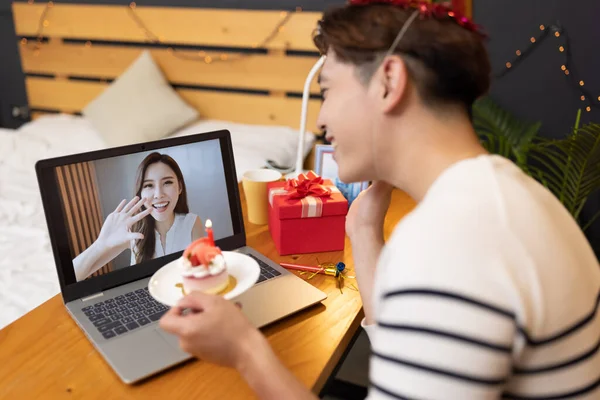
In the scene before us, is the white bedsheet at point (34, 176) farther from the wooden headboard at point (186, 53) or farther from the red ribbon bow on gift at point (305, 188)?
the red ribbon bow on gift at point (305, 188)

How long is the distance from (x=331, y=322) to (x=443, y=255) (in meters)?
0.50

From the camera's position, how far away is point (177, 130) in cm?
275

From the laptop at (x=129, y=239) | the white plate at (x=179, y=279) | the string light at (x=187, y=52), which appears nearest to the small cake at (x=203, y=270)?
the white plate at (x=179, y=279)

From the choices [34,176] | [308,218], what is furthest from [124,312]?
[34,176]

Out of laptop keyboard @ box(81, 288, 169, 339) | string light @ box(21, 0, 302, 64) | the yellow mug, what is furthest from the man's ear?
string light @ box(21, 0, 302, 64)

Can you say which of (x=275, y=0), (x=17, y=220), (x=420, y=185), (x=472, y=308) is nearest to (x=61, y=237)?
(x=420, y=185)

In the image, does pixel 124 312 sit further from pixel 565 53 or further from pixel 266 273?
pixel 565 53

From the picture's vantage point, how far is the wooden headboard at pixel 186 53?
2.66 m

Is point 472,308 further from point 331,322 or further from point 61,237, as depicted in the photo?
point 61,237

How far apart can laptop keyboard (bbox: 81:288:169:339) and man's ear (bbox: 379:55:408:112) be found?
0.60 meters

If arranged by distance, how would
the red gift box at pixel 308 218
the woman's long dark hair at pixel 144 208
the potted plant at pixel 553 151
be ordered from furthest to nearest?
the potted plant at pixel 553 151, the red gift box at pixel 308 218, the woman's long dark hair at pixel 144 208

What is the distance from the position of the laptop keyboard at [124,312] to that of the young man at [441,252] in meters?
0.26

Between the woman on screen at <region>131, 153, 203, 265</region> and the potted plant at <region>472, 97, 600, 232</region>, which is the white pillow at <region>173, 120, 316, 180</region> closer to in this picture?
the potted plant at <region>472, 97, 600, 232</region>

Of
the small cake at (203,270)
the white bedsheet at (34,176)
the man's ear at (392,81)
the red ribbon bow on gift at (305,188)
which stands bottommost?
the white bedsheet at (34,176)
